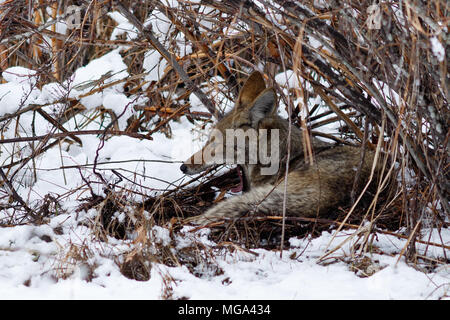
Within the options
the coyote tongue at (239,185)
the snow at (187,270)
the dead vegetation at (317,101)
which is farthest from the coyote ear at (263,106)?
the snow at (187,270)

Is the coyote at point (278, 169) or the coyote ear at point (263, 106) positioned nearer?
the coyote at point (278, 169)

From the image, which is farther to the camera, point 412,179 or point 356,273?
point 412,179

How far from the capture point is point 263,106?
4.17 meters

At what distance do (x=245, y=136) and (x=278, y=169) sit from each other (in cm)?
37

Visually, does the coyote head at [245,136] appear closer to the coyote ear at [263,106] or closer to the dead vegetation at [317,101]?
the coyote ear at [263,106]

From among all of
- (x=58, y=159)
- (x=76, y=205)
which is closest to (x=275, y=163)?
(x=76, y=205)

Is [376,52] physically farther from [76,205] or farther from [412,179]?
[76,205]

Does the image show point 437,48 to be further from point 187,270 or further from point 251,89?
point 251,89

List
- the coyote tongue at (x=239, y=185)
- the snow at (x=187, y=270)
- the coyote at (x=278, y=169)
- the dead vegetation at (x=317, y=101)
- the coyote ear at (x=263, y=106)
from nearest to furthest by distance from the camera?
the snow at (x=187, y=270) < the dead vegetation at (x=317, y=101) < the coyote at (x=278, y=169) < the coyote ear at (x=263, y=106) < the coyote tongue at (x=239, y=185)

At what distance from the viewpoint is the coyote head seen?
417 centimetres

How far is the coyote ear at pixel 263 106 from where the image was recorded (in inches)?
Result: 159

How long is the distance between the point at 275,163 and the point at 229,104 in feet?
3.11

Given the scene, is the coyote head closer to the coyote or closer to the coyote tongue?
the coyote

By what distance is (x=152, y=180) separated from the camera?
4.61 meters
